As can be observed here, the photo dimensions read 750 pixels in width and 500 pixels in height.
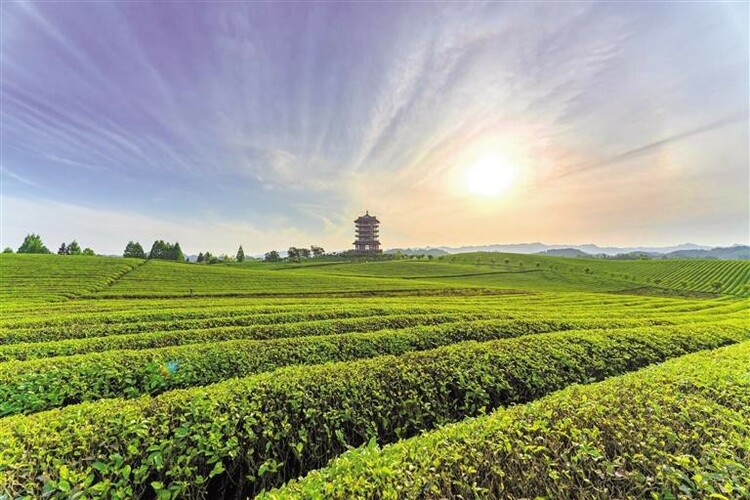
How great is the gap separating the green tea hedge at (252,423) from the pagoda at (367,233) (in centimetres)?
16838

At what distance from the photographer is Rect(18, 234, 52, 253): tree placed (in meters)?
90.4

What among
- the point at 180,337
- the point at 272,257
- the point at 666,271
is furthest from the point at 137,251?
the point at 666,271

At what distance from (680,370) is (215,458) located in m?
8.61

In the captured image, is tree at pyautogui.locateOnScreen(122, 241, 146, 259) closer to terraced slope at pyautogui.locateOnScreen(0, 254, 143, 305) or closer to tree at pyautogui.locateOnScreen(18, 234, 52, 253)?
tree at pyautogui.locateOnScreen(18, 234, 52, 253)

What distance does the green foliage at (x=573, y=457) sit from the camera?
9.84ft

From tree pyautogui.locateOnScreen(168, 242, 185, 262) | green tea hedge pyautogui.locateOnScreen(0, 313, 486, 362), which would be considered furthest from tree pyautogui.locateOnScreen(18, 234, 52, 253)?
green tea hedge pyautogui.locateOnScreen(0, 313, 486, 362)

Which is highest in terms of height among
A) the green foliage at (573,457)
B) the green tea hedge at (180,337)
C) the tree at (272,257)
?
the tree at (272,257)

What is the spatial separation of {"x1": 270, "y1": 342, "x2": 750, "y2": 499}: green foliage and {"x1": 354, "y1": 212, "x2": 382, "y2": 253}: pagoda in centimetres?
17139

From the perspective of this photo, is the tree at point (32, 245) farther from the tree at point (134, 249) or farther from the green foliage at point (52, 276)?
the green foliage at point (52, 276)

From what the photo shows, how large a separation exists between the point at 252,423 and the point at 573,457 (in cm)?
440

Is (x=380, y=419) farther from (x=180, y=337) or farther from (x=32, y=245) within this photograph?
(x=32, y=245)

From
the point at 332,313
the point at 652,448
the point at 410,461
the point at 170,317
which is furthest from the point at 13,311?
the point at 652,448

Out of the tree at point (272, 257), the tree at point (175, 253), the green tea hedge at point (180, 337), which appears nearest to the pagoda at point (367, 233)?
the tree at point (272, 257)

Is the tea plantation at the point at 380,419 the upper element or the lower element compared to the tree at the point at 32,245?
lower
